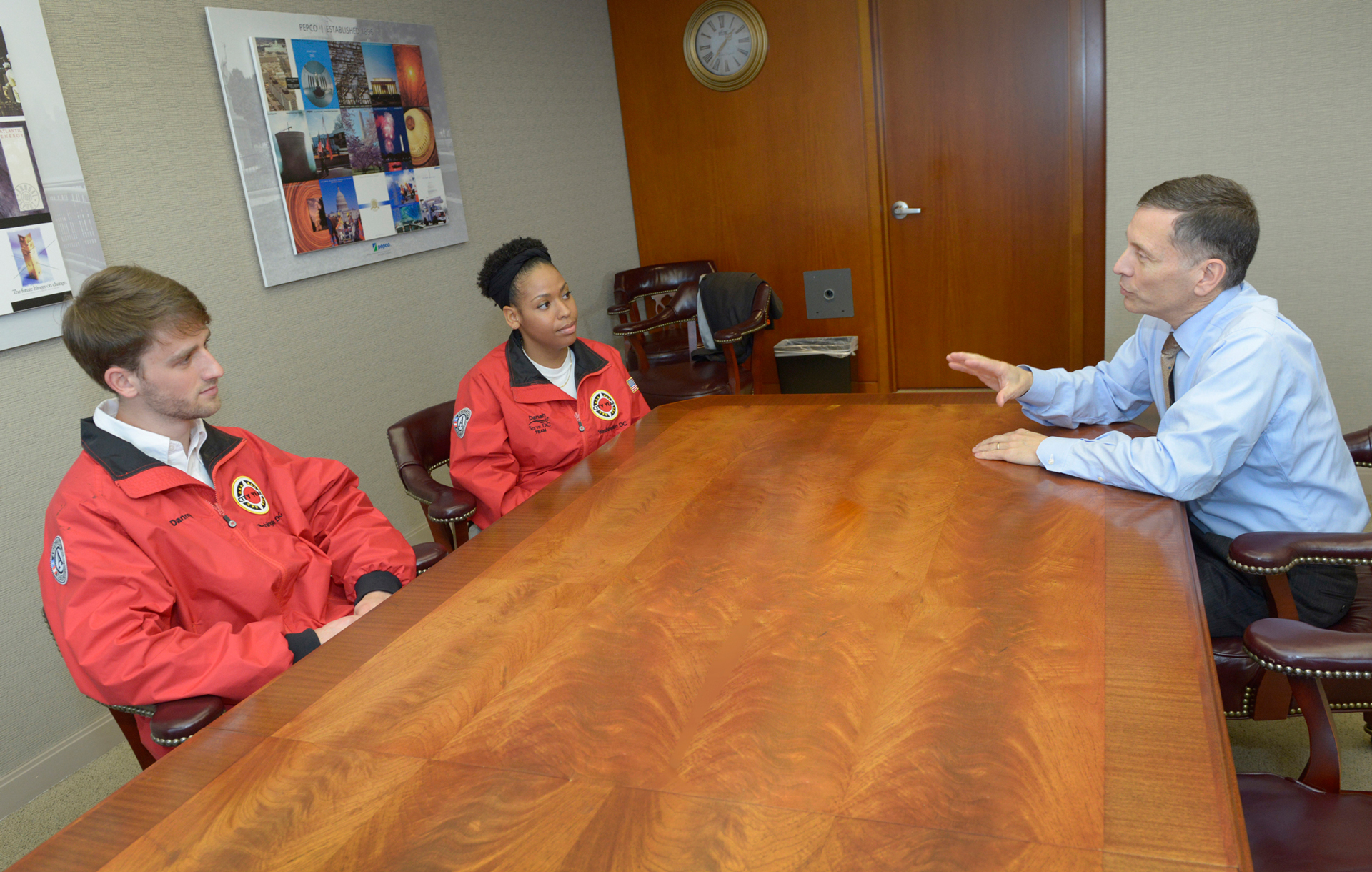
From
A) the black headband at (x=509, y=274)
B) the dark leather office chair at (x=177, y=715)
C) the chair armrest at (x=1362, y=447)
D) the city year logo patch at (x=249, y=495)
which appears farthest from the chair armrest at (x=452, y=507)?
the chair armrest at (x=1362, y=447)

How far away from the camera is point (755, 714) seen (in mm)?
1124

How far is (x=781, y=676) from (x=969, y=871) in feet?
1.26

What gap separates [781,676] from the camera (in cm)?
120

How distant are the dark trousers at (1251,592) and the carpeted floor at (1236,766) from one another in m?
0.53

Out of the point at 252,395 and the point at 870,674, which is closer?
the point at 870,674

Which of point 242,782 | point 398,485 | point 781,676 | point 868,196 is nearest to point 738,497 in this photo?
point 781,676

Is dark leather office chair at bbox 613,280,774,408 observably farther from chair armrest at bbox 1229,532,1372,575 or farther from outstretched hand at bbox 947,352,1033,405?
chair armrest at bbox 1229,532,1372,575

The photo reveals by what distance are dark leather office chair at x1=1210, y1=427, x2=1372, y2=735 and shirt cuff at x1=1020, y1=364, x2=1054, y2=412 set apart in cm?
57

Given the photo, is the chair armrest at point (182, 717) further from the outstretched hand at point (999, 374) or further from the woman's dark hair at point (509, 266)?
the outstretched hand at point (999, 374)

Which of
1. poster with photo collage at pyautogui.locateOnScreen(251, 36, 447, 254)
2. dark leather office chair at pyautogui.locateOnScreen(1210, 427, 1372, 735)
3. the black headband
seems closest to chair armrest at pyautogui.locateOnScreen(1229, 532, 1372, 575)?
dark leather office chair at pyautogui.locateOnScreen(1210, 427, 1372, 735)

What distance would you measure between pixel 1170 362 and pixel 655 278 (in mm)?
3453

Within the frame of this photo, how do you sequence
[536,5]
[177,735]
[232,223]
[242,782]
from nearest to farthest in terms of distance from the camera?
[242,782] < [177,735] < [232,223] < [536,5]

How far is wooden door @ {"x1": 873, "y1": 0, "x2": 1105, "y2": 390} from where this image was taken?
4535 mm

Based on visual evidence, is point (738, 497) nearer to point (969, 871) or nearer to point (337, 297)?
point (969, 871)
